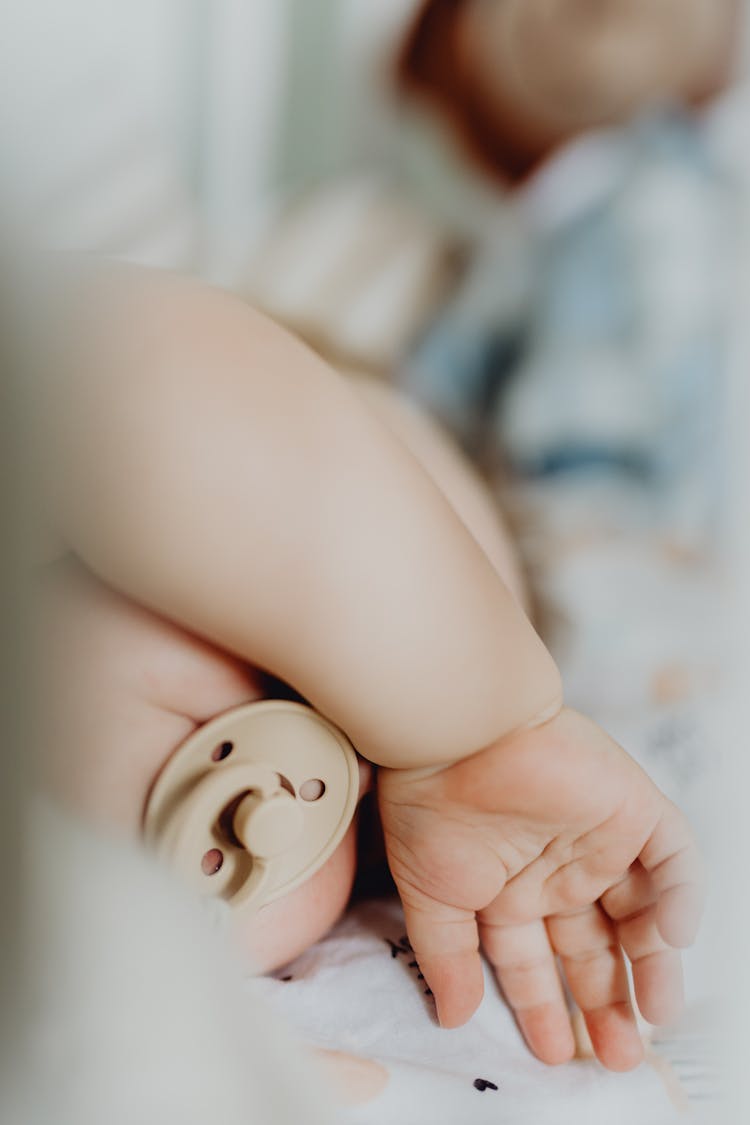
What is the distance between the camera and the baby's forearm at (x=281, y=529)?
0.24 m

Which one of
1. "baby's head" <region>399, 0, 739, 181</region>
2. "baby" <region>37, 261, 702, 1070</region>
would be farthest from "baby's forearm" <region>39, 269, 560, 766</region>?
"baby's head" <region>399, 0, 739, 181</region>

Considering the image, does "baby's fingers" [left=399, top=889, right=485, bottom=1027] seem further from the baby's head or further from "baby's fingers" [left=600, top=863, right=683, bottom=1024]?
the baby's head

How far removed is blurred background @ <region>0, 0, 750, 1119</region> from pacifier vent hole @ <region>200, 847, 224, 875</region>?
118 mm

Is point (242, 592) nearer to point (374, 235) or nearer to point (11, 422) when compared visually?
point (11, 422)

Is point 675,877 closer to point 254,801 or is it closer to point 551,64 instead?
point 254,801

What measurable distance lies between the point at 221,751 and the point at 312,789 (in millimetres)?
24

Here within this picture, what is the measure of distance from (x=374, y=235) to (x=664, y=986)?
907mm

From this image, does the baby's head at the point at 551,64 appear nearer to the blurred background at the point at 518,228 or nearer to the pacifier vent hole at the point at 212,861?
the blurred background at the point at 518,228


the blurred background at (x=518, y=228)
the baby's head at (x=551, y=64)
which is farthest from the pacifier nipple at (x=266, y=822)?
the baby's head at (x=551, y=64)

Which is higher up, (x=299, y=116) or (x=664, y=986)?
(x=299, y=116)

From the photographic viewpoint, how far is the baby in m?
0.24

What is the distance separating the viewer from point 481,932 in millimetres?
298

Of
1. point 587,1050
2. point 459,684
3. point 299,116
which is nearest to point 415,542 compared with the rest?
point 459,684

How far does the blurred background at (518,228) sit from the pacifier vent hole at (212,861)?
12cm
